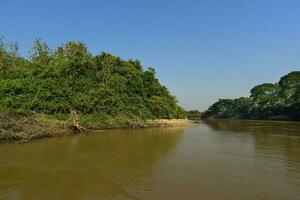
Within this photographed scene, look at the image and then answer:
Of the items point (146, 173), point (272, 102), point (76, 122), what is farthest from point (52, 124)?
point (272, 102)

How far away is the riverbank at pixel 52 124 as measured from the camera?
19312 mm

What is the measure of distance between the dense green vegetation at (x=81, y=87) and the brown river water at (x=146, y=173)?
331 inches

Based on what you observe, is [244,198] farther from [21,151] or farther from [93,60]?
[93,60]

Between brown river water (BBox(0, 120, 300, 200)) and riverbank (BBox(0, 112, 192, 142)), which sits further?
riverbank (BBox(0, 112, 192, 142))

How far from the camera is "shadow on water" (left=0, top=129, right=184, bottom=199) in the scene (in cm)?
860

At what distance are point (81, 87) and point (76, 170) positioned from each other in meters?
18.2

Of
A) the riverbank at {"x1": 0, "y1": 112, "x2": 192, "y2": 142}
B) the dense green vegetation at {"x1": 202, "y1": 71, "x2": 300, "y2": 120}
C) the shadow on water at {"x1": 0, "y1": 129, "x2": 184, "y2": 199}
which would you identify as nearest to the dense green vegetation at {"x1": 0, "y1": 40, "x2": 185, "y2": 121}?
the riverbank at {"x1": 0, "y1": 112, "x2": 192, "y2": 142}

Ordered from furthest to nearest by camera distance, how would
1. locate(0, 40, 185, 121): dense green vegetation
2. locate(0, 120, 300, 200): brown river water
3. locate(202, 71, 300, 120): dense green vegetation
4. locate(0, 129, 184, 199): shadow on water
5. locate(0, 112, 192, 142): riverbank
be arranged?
locate(202, 71, 300, 120): dense green vegetation → locate(0, 40, 185, 121): dense green vegetation → locate(0, 112, 192, 142): riverbank → locate(0, 129, 184, 199): shadow on water → locate(0, 120, 300, 200): brown river water

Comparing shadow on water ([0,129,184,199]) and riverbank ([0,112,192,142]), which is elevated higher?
riverbank ([0,112,192,142])

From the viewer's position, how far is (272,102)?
72.1m

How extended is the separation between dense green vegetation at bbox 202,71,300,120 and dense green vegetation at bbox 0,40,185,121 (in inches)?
1183

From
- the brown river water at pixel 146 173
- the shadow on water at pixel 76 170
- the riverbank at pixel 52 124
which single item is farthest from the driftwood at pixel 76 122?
the brown river water at pixel 146 173

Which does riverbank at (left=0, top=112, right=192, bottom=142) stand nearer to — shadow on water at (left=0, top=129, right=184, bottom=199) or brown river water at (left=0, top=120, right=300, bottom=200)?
shadow on water at (left=0, top=129, right=184, bottom=199)

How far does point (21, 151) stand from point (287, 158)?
12676mm
